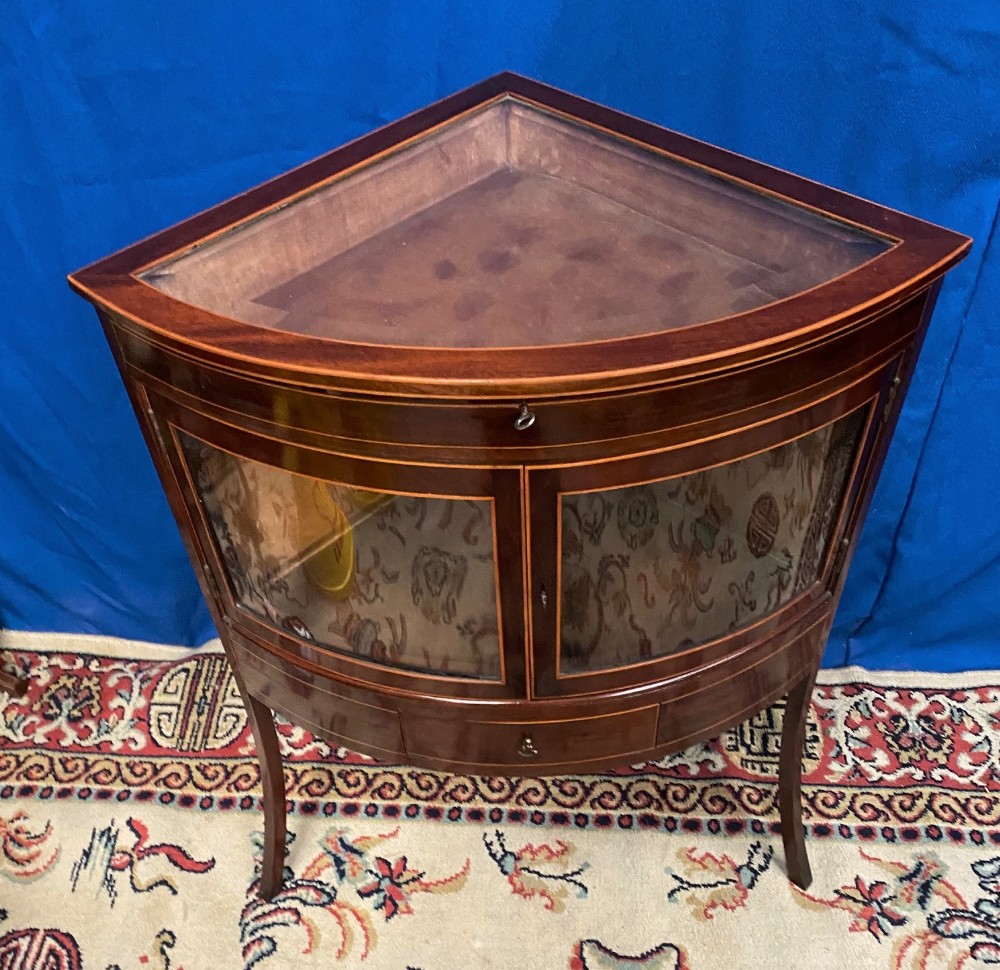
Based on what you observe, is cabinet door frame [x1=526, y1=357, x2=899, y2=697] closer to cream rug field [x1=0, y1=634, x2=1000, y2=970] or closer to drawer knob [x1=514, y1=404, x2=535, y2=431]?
drawer knob [x1=514, y1=404, x2=535, y2=431]

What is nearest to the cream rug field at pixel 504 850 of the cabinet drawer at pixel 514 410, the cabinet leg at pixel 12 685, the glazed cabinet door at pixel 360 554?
the cabinet leg at pixel 12 685

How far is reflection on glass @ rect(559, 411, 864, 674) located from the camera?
0.78 m

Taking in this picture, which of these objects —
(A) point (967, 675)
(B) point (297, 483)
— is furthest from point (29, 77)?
(A) point (967, 675)

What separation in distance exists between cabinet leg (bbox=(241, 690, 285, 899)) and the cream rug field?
0.04m

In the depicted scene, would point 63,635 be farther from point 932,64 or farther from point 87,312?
point 932,64

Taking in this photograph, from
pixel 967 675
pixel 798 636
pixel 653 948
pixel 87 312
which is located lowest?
pixel 653 948

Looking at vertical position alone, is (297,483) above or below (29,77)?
below

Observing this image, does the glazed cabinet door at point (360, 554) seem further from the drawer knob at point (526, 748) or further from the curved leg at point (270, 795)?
the curved leg at point (270, 795)

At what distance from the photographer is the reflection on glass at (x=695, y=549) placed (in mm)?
778

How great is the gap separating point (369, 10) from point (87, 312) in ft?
1.62

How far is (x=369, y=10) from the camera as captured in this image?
Answer: 1.01m

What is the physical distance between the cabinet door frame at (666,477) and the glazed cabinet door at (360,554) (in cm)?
2

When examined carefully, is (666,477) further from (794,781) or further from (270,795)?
(270,795)

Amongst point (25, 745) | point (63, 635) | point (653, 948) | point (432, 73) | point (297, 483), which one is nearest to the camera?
point (297, 483)
